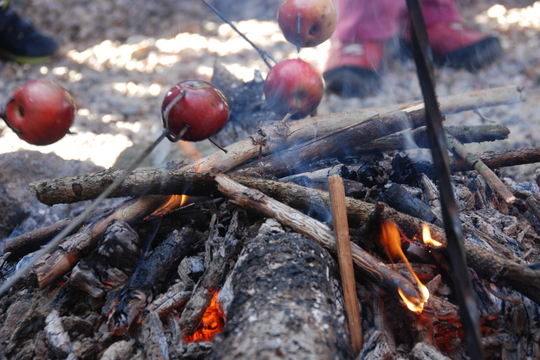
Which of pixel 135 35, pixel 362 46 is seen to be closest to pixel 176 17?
pixel 135 35

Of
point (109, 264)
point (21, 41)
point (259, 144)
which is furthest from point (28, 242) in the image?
point (21, 41)

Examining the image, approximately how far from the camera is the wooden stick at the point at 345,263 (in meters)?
1.54

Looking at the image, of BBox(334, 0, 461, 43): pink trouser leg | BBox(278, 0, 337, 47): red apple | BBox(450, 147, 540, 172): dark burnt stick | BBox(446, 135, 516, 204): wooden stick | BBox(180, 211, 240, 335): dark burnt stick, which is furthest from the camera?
BBox(334, 0, 461, 43): pink trouser leg

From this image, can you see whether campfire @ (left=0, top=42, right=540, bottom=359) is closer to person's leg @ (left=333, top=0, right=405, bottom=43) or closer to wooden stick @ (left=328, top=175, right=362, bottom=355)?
wooden stick @ (left=328, top=175, right=362, bottom=355)

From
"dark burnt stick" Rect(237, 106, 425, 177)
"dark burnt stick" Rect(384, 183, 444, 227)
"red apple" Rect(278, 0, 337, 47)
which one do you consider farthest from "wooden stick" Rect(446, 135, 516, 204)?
"red apple" Rect(278, 0, 337, 47)

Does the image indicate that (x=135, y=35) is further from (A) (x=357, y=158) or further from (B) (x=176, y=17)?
(A) (x=357, y=158)

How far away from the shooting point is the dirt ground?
3.97m

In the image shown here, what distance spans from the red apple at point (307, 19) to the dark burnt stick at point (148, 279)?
1.91 meters

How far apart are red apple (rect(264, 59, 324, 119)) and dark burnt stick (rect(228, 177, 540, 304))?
3.42ft

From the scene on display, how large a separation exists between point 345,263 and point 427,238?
490mm

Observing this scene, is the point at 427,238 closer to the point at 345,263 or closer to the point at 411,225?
the point at 411,225

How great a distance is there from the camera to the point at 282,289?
1.47 meters

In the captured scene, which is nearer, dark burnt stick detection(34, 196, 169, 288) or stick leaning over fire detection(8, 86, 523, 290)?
dark burnt stick detection(34, 196, 169, 288)

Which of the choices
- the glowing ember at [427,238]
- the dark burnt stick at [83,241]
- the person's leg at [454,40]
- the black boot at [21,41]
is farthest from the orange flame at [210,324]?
the black boot at [21,41]
